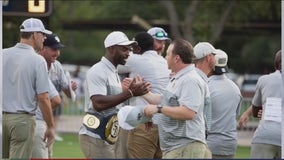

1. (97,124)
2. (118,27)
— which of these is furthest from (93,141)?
(118,27)

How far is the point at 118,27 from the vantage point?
40.1 metres

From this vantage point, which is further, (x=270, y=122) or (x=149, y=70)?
(x=149, y=70)

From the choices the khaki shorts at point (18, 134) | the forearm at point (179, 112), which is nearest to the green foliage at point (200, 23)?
the khaki shorts at point (18, 134)

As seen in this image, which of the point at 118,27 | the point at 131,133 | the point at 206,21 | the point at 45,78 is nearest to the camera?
the point at 45,78

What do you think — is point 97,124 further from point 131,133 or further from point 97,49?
point 97,49

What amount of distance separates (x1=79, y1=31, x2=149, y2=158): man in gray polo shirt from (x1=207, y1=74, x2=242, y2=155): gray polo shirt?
3.89ft

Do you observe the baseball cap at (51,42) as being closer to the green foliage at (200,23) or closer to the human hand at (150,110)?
the green foliage at (200,23)

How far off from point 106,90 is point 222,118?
1602 millimetres

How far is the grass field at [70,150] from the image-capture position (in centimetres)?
1909

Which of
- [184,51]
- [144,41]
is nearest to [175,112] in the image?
[184,51]

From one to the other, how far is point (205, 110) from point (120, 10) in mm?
32183

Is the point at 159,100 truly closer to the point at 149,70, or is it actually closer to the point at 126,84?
the point at 126,84

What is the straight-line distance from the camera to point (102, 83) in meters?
10.6

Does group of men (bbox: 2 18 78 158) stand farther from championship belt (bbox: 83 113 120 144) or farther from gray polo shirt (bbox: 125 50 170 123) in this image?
gray polo shirt (bbox: 125 50 170 123)
